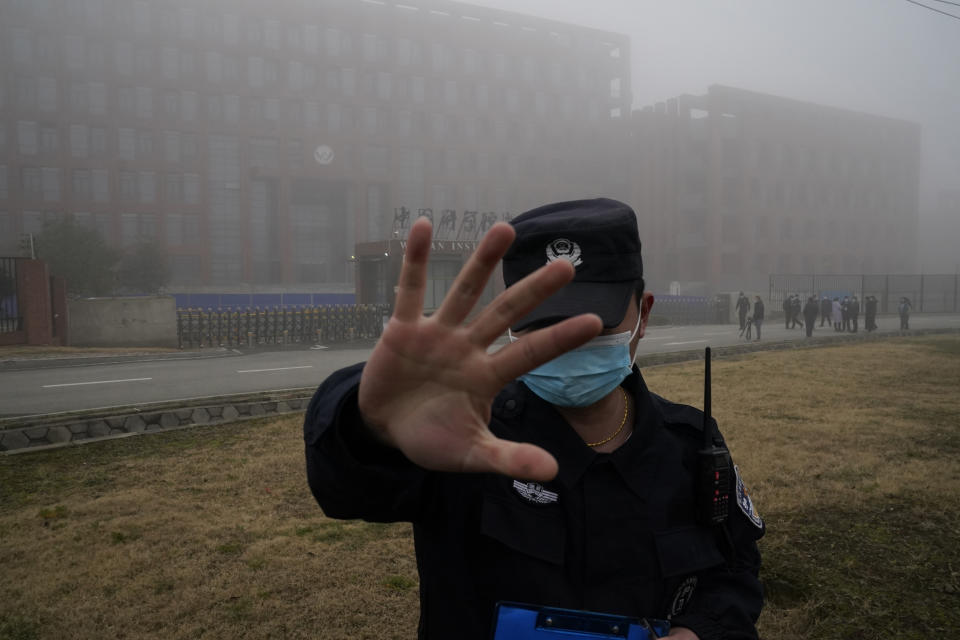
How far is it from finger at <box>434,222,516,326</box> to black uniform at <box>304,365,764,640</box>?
0.38 meters

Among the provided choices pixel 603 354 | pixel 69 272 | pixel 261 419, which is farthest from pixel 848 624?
pixel 69 272

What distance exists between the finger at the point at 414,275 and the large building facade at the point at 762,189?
5732 centimetres

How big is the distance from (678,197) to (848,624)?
2326 inches

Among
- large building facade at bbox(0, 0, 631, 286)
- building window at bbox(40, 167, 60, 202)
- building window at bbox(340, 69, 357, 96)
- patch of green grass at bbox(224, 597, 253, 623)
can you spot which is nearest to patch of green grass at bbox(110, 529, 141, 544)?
patch of green grass at bbox(224, 597, 253, 623)

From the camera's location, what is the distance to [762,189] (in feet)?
192

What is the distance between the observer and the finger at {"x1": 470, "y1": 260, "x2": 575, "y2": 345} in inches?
41.8

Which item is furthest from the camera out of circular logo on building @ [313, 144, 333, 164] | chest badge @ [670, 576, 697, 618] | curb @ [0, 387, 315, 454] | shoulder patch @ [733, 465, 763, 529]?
circular logo on building @ [313, 144, 333, 164]

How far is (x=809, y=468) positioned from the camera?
5727mm

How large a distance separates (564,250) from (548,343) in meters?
0.69

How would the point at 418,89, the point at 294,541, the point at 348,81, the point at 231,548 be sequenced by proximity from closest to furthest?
the point at 231,548 < the point at 294,541 < the point at 348,81 < the point at 418,89

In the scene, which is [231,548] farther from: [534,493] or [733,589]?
[733,589]

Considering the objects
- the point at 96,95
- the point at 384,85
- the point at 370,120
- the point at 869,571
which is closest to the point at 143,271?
the point at 96,95

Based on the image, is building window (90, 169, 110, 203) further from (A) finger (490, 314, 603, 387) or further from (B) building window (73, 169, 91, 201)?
(A) finger (490, 314, 603, 387)

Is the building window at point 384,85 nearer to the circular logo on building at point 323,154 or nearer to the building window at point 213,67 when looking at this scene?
the circular logo on building at point 323,154
